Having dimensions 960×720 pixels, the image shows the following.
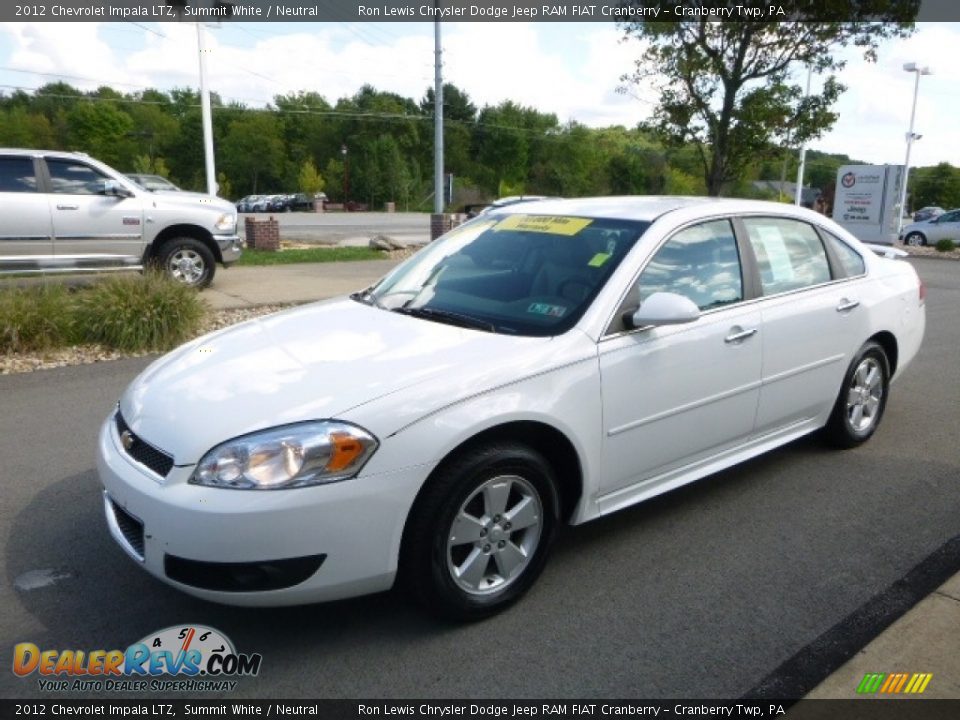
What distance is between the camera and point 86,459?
4652mm

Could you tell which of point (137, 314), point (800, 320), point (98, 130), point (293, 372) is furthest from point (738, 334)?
point (98, 130)

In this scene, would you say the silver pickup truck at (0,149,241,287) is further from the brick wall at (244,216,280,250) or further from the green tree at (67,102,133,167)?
the green tree at (67,102,133,167)

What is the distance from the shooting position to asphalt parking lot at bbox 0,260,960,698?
2.71 meters

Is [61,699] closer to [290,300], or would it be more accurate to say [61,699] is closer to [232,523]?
[232,523]

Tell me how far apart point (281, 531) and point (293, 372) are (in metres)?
0.69

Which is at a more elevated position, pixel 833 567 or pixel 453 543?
pixel 453 543

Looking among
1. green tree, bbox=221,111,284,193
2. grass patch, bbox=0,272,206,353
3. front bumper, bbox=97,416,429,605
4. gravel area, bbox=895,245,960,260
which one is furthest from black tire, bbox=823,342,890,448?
green tree, bbox=221,111,284,193

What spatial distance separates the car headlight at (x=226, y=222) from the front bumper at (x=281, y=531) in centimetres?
864

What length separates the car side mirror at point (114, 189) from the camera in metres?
10.1

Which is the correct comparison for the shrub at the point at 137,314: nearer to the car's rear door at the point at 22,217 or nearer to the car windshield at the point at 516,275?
the car's rear door at the point at 22,217

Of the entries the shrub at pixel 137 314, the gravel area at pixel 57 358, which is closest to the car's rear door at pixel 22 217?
the shrub at pixel 137 314

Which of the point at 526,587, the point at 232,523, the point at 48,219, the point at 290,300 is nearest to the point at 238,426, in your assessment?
the point at 232,523

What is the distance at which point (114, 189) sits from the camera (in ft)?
33.1

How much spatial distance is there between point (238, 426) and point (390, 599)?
1.00 meters
